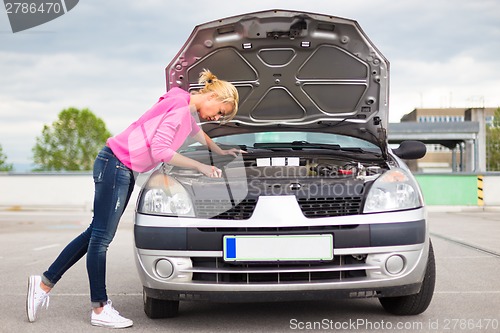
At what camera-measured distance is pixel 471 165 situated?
113 ft

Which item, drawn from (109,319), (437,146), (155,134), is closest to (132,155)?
(155,134)

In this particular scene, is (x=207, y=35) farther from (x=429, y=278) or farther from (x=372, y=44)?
(x=429, y=278)

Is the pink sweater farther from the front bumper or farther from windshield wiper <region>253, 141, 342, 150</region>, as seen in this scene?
windshield wiper <region>253, 141, 342, 150</region>

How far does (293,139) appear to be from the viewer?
5.46 m

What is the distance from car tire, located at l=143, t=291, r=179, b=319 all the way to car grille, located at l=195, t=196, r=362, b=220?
0.70 meters

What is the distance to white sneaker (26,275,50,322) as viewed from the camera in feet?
13.9

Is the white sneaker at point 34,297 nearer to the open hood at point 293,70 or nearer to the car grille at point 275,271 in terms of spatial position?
the car grille at point 275,271

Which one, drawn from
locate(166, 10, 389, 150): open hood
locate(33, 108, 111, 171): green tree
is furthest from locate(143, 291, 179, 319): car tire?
locate(33, 108, 111, 171): green tree

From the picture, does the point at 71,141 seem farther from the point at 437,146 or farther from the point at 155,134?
the point at 155,134

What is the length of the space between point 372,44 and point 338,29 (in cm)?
28

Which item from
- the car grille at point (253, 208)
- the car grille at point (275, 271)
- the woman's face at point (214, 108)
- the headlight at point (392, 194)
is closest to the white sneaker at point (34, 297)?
the car grille at point (275, 271)

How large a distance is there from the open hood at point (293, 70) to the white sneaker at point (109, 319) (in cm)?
183

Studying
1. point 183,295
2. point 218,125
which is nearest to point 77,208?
point 218,125

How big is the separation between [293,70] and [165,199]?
6.69 ft
